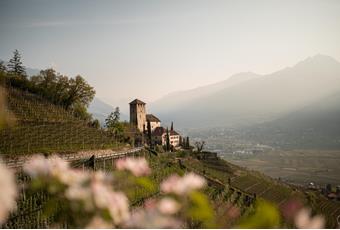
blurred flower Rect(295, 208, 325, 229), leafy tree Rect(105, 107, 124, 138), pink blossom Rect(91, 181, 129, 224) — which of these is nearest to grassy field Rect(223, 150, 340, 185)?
leafy tree Rect(105, 107, 124, 138)

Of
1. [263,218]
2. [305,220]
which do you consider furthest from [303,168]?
[263,218]

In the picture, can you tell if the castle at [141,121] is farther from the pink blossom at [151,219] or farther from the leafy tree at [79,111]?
the pink blossom at [151,219]

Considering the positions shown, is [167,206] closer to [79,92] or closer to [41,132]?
[41,132]

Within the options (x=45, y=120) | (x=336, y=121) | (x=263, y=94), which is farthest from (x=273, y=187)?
(x=263, y=94)

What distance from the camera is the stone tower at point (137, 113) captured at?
25.8 meters

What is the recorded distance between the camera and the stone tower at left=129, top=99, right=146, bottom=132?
2581cm

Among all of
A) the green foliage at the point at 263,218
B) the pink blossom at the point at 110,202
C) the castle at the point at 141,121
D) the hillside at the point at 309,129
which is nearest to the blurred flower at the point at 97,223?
the pink blossom at the point at 110,202

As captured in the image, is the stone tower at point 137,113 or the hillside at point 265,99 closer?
the stone tower at point 137,113

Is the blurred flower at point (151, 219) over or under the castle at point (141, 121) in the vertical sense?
under

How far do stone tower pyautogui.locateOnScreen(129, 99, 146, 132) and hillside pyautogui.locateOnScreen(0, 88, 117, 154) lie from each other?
44.1 feet

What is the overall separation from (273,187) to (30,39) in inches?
677

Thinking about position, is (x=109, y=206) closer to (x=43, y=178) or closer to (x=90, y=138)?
(x=43, y=178)

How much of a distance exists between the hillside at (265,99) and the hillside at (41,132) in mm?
97164

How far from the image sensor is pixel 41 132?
29.6 feet
